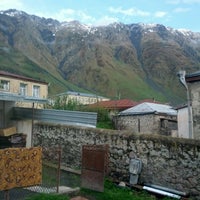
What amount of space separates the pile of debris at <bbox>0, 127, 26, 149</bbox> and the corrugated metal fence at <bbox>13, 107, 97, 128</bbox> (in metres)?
1.15

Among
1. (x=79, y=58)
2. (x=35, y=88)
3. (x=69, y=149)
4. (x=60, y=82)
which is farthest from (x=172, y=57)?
(x=69, y=149)

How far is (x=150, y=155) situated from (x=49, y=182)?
361cm

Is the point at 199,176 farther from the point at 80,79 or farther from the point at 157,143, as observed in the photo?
the point at 80,79

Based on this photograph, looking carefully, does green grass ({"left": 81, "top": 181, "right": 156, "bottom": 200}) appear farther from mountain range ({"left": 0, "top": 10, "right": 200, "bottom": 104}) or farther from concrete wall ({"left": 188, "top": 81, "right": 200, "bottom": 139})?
mountain range ({"left": 0, "top": 10, "right": 200, "bottom": 104})

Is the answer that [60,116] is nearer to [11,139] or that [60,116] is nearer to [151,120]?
[11,139]

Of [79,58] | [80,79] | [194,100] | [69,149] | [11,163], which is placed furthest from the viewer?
[79,58]

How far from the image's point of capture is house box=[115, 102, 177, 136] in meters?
30.8

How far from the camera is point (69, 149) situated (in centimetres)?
1602

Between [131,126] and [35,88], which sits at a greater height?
[35,88]

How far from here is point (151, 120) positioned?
102ft

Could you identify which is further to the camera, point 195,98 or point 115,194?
point 195,98

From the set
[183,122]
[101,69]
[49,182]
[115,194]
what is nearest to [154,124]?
[183,122]

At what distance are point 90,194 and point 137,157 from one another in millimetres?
2364

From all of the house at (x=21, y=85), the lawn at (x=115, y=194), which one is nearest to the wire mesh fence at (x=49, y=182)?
the lawn at (x=115, y=194)
